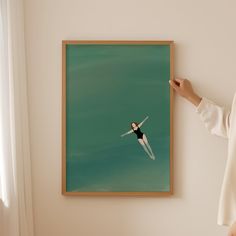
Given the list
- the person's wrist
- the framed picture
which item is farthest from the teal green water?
the person's wrist

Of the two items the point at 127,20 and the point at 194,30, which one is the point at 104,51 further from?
the point at 194,30

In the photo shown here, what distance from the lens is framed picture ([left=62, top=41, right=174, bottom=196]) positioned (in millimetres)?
1901

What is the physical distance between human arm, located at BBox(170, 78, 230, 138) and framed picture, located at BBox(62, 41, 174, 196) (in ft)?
0.24

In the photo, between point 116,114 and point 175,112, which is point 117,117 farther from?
point 175,112

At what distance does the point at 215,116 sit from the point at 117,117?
461mm

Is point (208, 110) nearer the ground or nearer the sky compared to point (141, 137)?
nearer the sky

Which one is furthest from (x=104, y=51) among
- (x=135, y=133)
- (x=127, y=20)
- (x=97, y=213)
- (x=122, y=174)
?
(x=97, y=213)

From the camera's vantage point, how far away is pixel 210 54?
1909 mm

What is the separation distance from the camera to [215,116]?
72.9 inches

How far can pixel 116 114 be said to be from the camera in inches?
75.3

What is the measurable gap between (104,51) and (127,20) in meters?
0.19

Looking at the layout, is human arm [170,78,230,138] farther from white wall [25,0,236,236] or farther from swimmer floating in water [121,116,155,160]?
swimmer floating in water [121,116,155,160]

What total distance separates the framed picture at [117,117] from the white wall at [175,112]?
52 mm

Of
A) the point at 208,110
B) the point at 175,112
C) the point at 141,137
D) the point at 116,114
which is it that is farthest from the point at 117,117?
the point at 208,110
